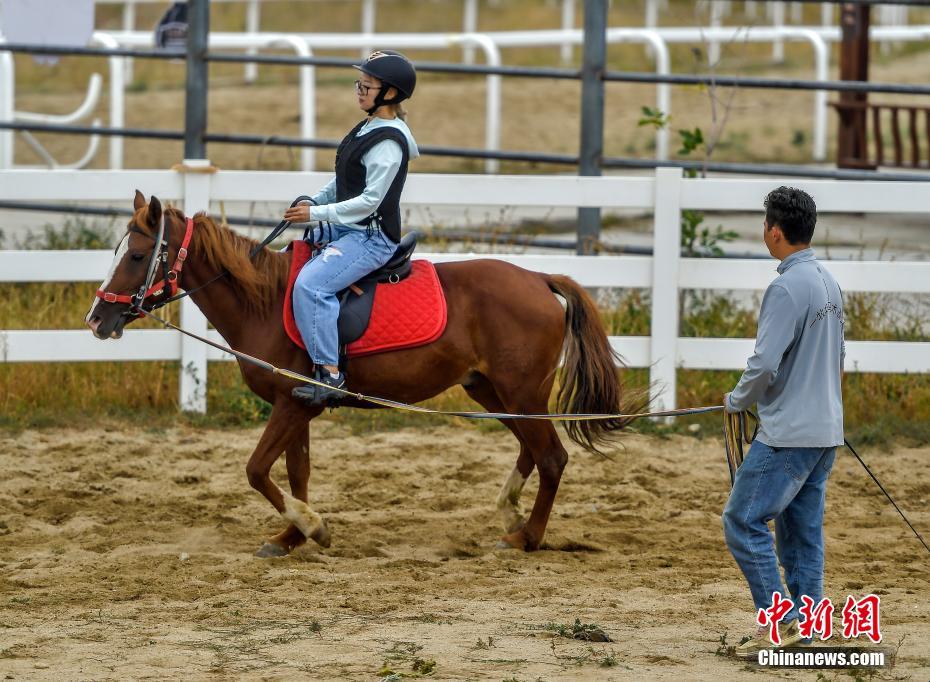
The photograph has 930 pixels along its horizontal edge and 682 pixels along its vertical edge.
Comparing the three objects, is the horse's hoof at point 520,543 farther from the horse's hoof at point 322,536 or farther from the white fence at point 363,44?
the white fence at point 363,44

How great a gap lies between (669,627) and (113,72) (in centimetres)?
1016

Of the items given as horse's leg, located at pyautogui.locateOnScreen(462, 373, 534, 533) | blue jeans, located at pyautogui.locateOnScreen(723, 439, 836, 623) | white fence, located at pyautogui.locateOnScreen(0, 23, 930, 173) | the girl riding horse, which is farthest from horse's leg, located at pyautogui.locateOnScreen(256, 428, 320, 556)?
white fence, located at pyautogui.locateOnScreen(0, 23, 930, 173)

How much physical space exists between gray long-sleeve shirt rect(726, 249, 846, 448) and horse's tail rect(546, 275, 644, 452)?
190 centimetres

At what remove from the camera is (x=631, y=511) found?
7156 mm

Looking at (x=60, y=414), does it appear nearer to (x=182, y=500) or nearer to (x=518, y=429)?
(x=182, y=500)

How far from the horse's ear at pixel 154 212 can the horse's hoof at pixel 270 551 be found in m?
1.60

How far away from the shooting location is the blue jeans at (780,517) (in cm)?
472

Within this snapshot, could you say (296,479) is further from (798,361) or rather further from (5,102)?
(5,102)

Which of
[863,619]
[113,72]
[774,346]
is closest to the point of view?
[774,346]

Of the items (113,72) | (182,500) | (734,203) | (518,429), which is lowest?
(182,500)

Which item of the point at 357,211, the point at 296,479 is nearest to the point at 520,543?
the point at 296,479

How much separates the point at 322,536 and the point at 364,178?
172 centimetres

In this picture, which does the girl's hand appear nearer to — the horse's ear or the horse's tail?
the horse's ear

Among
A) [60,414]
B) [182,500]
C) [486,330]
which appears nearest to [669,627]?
[486,330]
